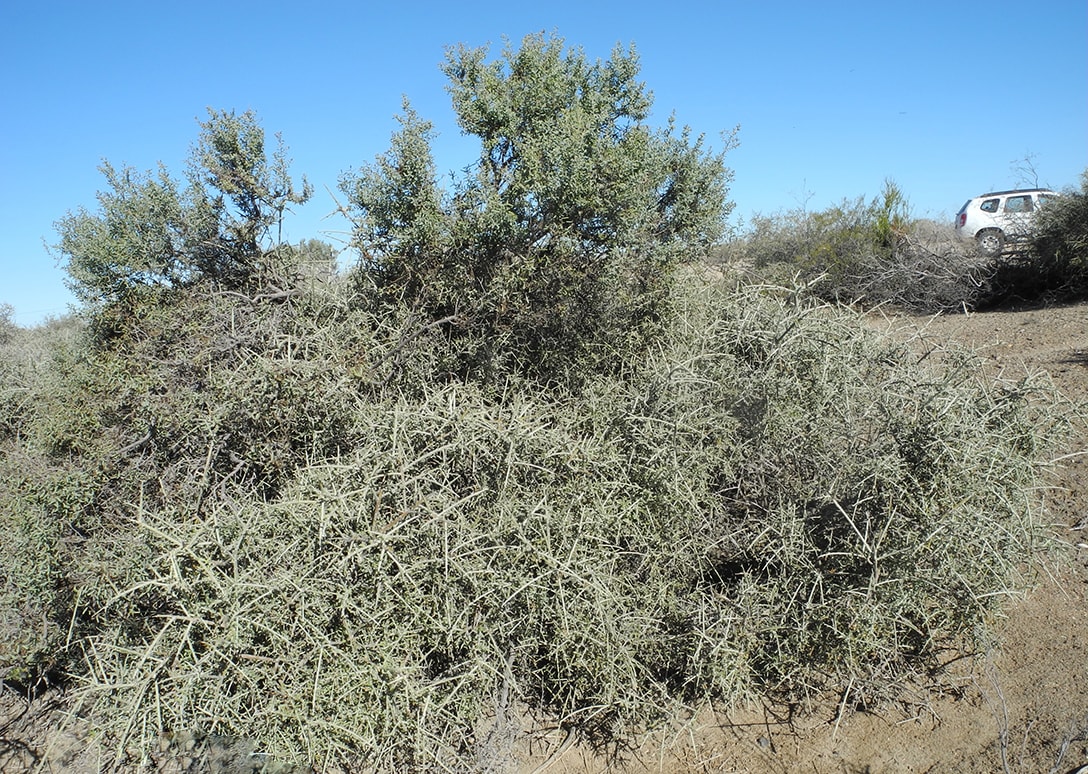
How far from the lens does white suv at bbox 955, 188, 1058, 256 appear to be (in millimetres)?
9555

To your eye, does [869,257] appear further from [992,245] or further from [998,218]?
[998,218]

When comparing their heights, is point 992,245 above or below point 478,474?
above

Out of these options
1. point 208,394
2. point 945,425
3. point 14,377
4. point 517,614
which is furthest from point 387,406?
point 14,377

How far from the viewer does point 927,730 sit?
328 centimetres

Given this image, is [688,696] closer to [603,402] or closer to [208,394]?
[603,402]

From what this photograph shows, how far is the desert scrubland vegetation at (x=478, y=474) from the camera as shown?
294 centimetres

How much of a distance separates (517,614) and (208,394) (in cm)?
214

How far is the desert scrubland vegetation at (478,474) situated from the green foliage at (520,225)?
0.02m

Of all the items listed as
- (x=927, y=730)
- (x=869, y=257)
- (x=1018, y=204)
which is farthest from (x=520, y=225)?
(x=1018, y=204)

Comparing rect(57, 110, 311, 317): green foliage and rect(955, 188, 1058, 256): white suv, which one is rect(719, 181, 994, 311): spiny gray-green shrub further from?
rect(57, 110, 311, 317): green foliage

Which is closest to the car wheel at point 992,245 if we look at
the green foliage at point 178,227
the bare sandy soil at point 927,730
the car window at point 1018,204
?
the car window at point 1018,204

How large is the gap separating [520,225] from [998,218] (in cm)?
1142

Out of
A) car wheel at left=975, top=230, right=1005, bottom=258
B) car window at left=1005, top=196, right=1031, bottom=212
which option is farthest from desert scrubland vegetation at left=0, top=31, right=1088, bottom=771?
car window at left=1005, top=196, right=1031, bottom=212

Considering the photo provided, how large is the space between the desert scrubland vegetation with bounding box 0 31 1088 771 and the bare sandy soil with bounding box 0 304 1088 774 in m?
0.14
